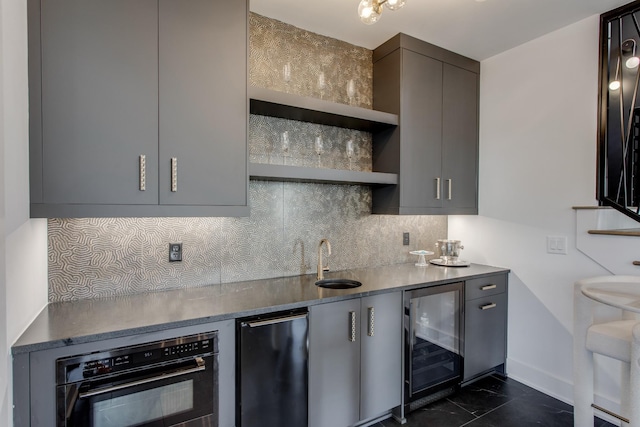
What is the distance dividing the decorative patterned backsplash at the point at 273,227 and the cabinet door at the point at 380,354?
2.05ft

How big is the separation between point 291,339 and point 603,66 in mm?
2714

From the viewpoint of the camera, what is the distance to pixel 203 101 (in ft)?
5.40

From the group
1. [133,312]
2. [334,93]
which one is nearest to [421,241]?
[334,93]

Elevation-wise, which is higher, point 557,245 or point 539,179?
point 539,179

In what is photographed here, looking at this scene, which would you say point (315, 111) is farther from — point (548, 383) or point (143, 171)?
point (548, 383)

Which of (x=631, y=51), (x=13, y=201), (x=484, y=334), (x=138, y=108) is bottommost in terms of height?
(x=484, y=334)

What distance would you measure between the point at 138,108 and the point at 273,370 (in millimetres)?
1462

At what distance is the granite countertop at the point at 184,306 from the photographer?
123 cm

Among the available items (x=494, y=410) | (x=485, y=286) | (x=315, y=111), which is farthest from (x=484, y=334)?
(x=315, y=111)

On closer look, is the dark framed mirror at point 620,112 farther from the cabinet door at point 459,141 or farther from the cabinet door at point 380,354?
the cabinet door at point 380,354

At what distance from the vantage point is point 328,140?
2457 mm

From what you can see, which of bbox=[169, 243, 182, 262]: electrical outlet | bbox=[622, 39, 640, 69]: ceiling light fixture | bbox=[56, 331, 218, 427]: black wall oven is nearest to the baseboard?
bbox=[622, 39, 640, 69]: ceiling light fixture

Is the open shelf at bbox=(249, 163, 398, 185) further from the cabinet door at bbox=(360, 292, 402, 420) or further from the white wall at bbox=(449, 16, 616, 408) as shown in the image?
the white wall at bbox=(449, 16, 616, 408)

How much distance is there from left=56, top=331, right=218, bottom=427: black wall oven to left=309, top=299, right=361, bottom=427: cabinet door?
53 cm
